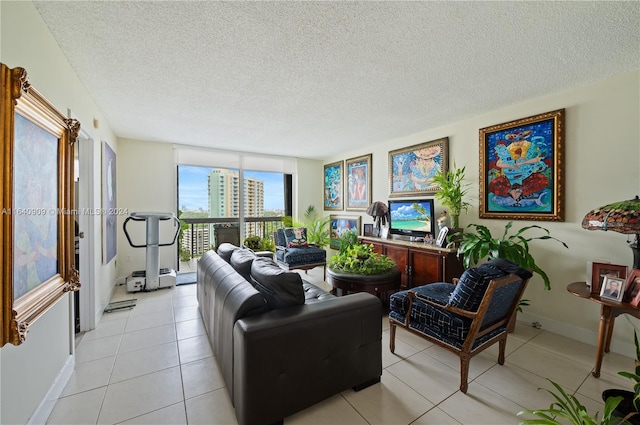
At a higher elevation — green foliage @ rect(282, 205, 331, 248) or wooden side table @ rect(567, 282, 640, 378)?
green foliage @ rect(282, 205, 331, 248)

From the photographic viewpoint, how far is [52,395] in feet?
5.55

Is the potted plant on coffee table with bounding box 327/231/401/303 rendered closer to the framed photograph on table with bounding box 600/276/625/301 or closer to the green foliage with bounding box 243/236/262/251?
the framed photograph on table with bounding box 600/276/625/301

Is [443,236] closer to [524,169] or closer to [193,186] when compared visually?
[524,169]

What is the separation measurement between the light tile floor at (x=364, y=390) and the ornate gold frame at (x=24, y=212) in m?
0.80

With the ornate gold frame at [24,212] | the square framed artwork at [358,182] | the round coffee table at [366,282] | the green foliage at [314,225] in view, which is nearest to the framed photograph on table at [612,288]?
the round coffee table at [366,282]

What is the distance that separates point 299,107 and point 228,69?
40.3 inches

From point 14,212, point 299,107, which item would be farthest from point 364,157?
point 14,212

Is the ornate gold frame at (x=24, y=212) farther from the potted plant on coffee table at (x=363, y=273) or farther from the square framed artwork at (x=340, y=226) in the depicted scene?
the square framed artwork at (x=340, y=226)

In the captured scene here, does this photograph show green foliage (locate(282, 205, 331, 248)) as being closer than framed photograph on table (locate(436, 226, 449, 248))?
No

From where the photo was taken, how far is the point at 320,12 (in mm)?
1603

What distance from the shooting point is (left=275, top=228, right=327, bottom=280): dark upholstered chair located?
4504 mm

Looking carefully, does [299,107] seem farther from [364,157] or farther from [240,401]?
[240,401]

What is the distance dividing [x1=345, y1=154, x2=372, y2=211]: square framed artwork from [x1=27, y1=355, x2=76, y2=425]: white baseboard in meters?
4.44

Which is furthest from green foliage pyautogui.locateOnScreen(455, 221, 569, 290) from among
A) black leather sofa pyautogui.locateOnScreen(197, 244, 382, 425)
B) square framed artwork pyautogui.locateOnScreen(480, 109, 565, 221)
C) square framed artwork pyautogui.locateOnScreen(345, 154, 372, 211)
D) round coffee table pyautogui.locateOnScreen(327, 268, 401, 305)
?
square framed artwork pyautogui.locateOnScreen(345, 154, 372, 211)
